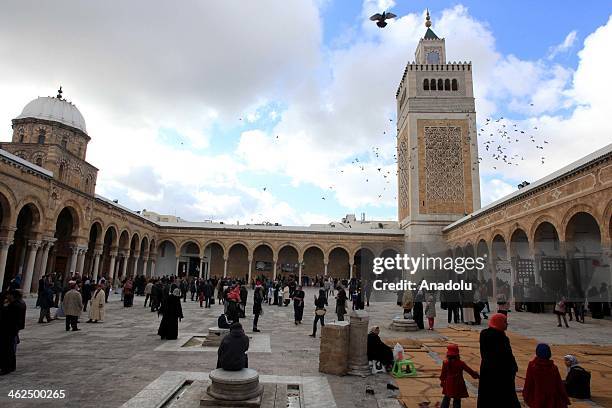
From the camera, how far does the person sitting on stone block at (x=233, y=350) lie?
4.56 meters

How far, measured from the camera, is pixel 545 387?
359cm

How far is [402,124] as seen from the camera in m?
32.7

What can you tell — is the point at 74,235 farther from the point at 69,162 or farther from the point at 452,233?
the point at 452,233

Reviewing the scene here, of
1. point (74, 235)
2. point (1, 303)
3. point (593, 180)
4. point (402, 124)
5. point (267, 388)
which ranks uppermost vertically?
point (402, 124)

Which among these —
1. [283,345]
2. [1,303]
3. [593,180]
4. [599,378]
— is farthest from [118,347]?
[593,180]

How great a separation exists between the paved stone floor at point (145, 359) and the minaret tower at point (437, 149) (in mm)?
17250

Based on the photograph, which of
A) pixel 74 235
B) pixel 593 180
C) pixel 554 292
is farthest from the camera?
pixel 74 235

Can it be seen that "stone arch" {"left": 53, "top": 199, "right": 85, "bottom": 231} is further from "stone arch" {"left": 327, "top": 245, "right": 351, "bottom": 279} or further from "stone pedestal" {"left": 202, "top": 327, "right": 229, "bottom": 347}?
"stone arch" {"left": 327, "top": 245, "right": 351, "bottom": 279}

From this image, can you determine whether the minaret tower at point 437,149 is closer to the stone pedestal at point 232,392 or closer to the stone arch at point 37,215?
the stone arch at point 37,215

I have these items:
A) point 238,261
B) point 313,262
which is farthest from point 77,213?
point 313,262

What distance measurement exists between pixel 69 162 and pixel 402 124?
24.7m

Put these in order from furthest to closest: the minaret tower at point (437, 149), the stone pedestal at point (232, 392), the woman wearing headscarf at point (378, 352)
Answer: the minaret tower at point (437, 149) < the woman wearing headscarf at point (378, 352) < the stone pedestal at point (232, 392)

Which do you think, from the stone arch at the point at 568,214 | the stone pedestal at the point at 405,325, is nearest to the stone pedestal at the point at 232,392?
the stone pedestal at the point at 405,325

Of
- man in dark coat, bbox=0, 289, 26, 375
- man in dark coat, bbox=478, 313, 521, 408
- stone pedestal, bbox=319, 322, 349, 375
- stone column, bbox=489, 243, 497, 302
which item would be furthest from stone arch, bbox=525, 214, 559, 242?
man in dark coat, bbox=0, 289, 26, 375
